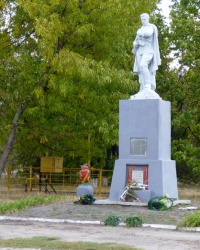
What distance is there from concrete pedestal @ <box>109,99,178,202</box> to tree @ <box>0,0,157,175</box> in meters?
4.29

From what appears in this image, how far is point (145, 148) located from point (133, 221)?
4.92 m

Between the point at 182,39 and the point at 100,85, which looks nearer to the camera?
the point at 100,85

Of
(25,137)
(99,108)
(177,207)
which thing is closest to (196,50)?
(99,108)

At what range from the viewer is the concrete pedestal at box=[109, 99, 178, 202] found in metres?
18.1

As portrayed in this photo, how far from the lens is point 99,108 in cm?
2531

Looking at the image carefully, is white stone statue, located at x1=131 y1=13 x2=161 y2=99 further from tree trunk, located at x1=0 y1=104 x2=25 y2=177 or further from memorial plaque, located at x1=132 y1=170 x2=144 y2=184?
tree trunk, located at x1=0 y1=104 x2=25 y2=177

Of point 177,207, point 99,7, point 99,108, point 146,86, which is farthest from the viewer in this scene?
point 99,108

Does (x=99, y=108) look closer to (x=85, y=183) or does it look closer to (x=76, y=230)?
(x=85, y=183)

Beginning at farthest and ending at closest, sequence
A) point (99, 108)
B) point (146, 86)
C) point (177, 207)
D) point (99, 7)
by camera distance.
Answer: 1. point (99, 108)
2. point (99, 7)
3. point (146, 86)
4. point (177, 207)

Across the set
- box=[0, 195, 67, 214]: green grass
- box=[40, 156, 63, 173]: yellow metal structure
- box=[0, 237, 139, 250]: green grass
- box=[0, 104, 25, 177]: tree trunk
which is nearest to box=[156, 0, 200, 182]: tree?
box=[40, 156, 63, 173]: yellow metal structure

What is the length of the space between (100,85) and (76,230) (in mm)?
10786

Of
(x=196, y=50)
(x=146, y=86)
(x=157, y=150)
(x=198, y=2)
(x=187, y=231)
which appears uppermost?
(x=198, y=2)

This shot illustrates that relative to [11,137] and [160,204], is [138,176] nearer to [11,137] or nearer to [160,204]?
[160,204]

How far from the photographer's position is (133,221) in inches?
547
